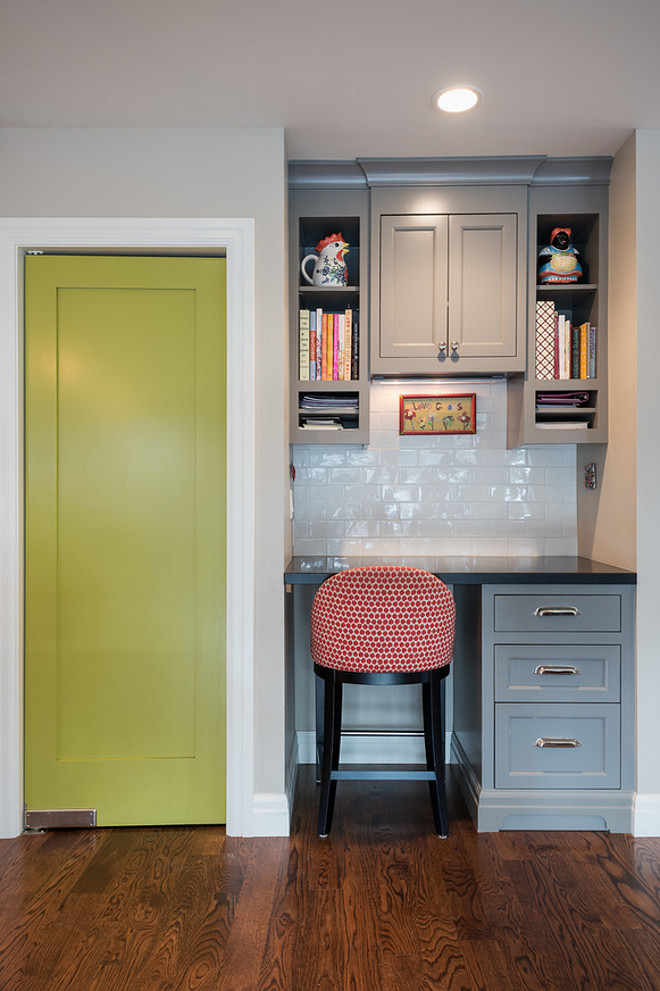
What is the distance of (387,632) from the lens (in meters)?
2.31

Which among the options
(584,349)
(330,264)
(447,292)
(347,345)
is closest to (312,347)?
(347,345)

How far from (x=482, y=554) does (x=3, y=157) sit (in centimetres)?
249

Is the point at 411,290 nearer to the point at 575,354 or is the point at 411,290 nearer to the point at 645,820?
the point at 575,354

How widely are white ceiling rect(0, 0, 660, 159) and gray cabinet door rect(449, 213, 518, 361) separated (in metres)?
0.30

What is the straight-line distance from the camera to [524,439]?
283 cm

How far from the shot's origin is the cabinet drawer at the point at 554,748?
8.16 feet

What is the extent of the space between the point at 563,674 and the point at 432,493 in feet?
3.27

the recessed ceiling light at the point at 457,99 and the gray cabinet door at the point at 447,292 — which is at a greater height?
the recessed ceiling light at the point at 457,99

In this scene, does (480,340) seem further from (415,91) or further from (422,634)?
Answer: (422,634)

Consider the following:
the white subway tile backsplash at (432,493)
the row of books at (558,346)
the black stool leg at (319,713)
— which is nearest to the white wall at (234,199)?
the black stool leg at (319,713)

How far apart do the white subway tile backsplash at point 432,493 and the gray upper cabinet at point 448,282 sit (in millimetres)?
335

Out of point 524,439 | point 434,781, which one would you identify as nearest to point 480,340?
point 524,439

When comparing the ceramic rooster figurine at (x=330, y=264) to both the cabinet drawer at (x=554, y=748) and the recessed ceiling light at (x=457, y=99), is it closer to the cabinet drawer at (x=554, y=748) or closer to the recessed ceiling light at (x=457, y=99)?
the recessed ceiling light at (x=457, y=99)

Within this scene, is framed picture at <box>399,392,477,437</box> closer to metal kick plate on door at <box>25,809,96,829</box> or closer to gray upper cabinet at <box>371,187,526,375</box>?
gray upper cabinet at <box>371,187,526,375</box>
